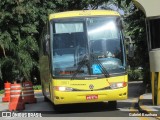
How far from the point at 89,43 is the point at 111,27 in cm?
102

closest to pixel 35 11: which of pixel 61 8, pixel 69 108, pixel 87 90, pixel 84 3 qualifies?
pixel 61 8

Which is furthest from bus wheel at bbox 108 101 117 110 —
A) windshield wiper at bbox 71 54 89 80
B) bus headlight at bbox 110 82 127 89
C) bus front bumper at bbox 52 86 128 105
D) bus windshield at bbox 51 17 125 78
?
windshield wiper at bbox 71 54 89 80

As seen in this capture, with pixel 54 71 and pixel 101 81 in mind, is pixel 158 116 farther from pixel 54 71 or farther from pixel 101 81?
pixel 54 71

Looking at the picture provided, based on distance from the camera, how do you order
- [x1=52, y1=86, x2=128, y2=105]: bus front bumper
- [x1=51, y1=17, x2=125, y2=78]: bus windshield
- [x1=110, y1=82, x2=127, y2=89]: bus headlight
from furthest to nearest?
[x1=51, y1=17, x2=125, y2=78]: bus windshield < [x1=110, y1=82, x2=127, y2=89]: bus headlight < [x1=52, y1=86, x2=128, y2=105]: bus front bumper

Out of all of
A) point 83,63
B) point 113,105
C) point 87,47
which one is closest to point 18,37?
point 113,105

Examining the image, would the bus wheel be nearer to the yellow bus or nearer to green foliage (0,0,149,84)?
the yellow bus

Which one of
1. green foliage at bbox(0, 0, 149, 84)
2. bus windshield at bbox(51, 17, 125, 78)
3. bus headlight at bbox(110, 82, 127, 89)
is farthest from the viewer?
green foliage at bbox(0, 0, 149, 84)

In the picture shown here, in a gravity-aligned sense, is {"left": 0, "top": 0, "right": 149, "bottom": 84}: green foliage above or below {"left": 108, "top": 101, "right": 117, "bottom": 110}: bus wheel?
above

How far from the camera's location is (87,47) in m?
15.6

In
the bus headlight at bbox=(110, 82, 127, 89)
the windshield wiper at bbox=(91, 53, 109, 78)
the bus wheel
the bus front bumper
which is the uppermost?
the windshield wiper at bbox=(91, 53, 109, 78)

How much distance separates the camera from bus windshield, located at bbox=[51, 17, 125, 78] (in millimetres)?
15375

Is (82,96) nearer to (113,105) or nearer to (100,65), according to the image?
(100,65)

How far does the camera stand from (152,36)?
53.5 feet

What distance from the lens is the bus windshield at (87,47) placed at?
15.4 m
